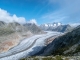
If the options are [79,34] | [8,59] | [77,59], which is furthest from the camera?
[8,59]

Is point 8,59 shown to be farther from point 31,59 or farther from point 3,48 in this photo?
point 31,59

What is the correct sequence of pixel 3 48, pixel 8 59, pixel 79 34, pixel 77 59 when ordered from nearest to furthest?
pixel 77 59, pixel 79 34, pixel 8 59, pixel 3 48

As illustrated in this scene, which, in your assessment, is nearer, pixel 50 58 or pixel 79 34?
pixel 50 58

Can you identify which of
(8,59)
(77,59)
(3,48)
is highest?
(3,48)

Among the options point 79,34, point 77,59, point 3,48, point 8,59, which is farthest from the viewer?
point 3,48

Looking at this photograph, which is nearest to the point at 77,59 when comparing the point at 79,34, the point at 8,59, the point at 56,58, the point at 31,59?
the point at 56,58

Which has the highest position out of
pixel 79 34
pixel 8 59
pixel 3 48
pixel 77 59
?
pixel 3 48

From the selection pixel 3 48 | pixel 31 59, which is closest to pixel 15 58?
pixel 3 48

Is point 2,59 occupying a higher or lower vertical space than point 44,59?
higher

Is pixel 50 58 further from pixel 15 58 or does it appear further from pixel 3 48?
pixel 3 48

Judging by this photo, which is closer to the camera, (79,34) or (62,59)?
(62,59)
